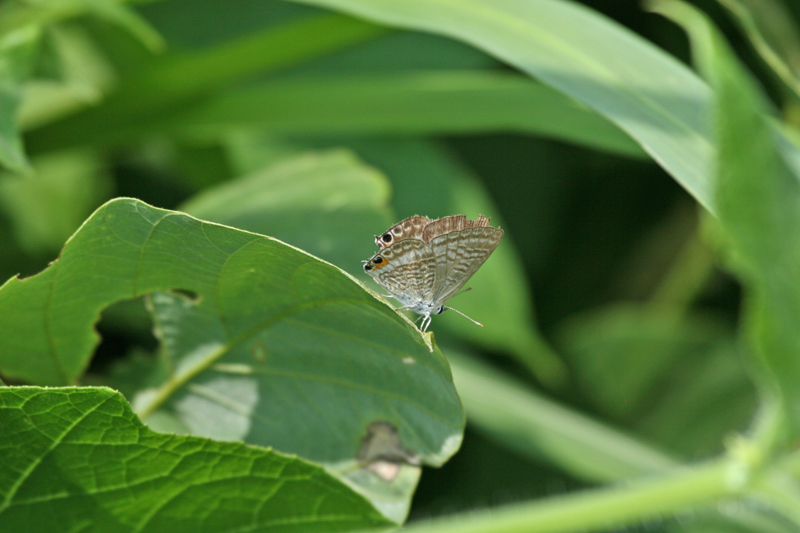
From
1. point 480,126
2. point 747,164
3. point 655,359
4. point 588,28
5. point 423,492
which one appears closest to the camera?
point 747,164

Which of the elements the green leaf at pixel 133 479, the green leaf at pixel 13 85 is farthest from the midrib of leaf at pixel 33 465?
the green leaf at pixel 13 85

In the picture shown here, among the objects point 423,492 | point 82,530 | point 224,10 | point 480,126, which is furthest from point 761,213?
point 224,10

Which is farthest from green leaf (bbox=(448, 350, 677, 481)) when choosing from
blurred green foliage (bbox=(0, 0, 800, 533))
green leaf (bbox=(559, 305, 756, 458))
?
green leaf (bbox=(559, 305, 756, 458))

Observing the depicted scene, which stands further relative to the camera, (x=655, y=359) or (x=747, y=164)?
(x=655, y=359)

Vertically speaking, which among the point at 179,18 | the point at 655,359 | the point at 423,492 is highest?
the point at 179,18

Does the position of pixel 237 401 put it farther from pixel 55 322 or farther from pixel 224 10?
pixel 224 10

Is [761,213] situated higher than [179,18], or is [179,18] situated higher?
[761,213]

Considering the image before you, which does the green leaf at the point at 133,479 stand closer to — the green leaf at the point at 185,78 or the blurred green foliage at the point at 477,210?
the blurred green foliage at the point at 477,210

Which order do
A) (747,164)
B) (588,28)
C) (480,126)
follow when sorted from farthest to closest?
(480,126) → (588,28) → (747,164)
